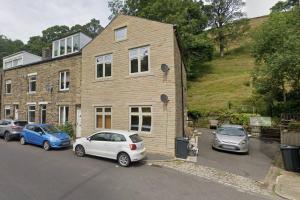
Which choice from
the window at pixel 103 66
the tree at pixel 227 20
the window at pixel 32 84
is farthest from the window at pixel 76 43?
the tree at pixel 227 20

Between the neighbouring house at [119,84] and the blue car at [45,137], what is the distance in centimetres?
238

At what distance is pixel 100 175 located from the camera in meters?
9.32

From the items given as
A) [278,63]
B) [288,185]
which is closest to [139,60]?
[288,185]

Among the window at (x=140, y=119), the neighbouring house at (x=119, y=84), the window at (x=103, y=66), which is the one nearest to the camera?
the neighbouring house at (x=119, y=84)

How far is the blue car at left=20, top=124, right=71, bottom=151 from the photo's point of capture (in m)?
14.1

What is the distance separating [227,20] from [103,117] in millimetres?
46748

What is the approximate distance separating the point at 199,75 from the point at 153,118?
31576 mm

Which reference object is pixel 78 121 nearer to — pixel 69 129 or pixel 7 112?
pixel 69 129

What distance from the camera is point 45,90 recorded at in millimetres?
20516

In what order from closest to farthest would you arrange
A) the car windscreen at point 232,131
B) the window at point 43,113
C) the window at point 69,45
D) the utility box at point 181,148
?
the utility box at point 181,148, the car windscreen at point 232,131, the window at point 43,113, the window at point 69,45

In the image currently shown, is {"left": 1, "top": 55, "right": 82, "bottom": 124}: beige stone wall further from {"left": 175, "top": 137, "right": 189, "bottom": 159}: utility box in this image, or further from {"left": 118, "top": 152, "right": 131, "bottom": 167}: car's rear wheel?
{"left": 175, "top": 137, "right": 189, "bottom": 159}: utility box

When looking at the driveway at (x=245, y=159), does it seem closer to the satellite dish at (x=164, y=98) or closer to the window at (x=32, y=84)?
the satellite dish at (x=164, y=98)

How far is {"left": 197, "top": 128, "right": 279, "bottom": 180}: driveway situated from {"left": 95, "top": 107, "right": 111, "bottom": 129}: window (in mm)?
6739

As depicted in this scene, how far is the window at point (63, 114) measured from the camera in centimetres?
1898
